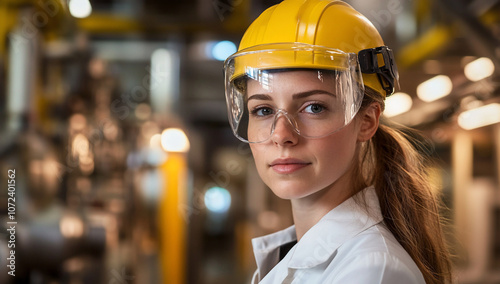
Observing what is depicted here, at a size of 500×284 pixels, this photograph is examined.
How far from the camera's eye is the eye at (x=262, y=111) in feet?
4.03

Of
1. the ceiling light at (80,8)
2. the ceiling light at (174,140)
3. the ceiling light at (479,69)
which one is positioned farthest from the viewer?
the ceiling light at (174,140)

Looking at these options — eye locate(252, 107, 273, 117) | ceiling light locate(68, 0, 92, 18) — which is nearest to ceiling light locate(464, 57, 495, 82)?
eye locate(252, 107, 273, 117)

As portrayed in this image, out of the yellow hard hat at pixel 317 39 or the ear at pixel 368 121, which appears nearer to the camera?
the yellow hard hat at pixel 317 39

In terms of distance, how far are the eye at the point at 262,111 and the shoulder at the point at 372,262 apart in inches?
14.9

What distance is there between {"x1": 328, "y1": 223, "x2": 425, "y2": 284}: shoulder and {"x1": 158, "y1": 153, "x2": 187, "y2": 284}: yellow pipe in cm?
305

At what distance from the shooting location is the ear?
126 centimetres

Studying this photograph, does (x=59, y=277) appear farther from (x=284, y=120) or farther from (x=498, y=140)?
(x=498, y=140)

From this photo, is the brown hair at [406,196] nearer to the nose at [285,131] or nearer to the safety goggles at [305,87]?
the safety goggles at [305,87]

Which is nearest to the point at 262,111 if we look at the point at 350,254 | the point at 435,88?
the point at 350,254

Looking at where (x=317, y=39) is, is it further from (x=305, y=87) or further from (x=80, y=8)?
(x=80, y=8)

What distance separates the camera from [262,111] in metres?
1.24

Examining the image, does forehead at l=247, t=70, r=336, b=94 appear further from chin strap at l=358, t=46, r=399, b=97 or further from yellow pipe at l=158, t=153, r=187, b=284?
yellow pipe at l=158, t=153, r=187, b=284

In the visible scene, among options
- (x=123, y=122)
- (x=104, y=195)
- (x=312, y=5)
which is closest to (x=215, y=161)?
(x=123, y=122)

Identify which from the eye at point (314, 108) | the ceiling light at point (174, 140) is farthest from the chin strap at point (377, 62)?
the ceiling light at point (174, 140)
